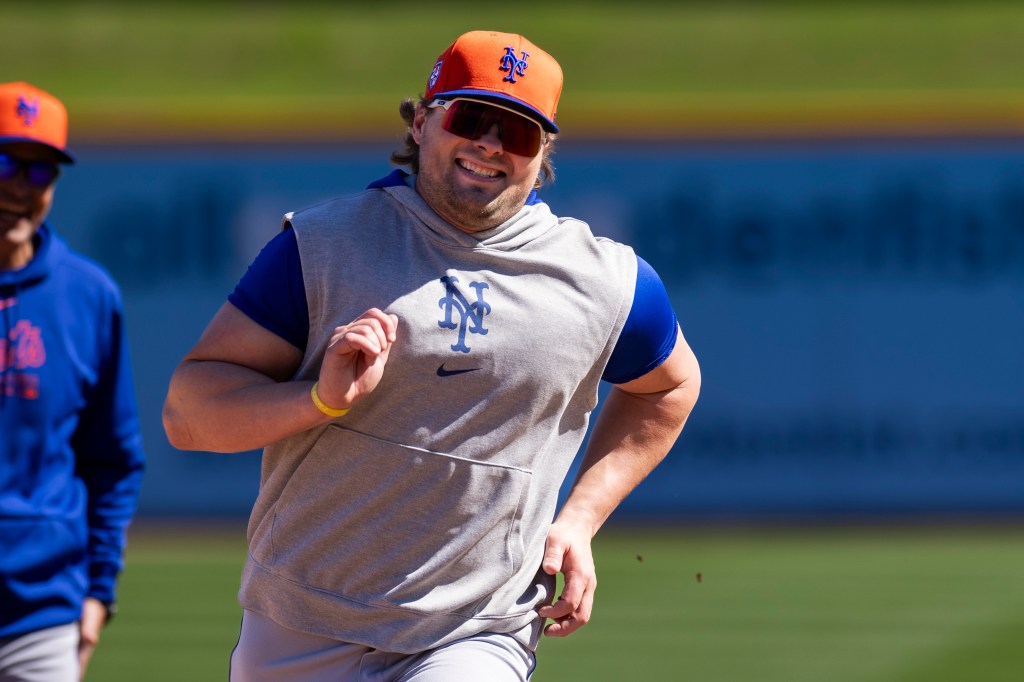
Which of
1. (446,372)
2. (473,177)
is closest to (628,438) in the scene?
(446,372)

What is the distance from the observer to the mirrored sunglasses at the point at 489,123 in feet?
9.78

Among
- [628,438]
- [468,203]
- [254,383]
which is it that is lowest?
[628,438]

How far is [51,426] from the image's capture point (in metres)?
4.03

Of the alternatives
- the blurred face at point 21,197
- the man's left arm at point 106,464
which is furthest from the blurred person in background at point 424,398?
the blurred face at point 21,197

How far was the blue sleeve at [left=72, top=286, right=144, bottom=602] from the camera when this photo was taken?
13.9 ft

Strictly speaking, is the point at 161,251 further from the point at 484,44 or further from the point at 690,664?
the point at 484,44

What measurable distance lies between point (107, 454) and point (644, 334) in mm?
1855

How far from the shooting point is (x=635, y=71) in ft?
55.0

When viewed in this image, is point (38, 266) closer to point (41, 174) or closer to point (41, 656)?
point (41, 174)

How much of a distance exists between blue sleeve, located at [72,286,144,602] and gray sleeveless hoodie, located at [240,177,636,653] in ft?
4.45

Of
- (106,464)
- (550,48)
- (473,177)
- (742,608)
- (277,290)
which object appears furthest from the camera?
(550,48)

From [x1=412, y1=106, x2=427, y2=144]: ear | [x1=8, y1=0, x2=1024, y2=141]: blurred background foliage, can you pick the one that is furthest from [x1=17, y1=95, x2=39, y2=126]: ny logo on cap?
[x1=8, y1=0, x2=1024, y2=141]: blurred background foliage

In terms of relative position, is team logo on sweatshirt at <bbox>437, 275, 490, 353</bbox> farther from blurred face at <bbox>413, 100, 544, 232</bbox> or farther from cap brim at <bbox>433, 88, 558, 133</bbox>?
cap brim at <bbox>433, 88, 558, 133</bbox>

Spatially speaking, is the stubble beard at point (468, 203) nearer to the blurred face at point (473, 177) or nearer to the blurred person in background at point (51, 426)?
the blurred face at point (473, 177)
